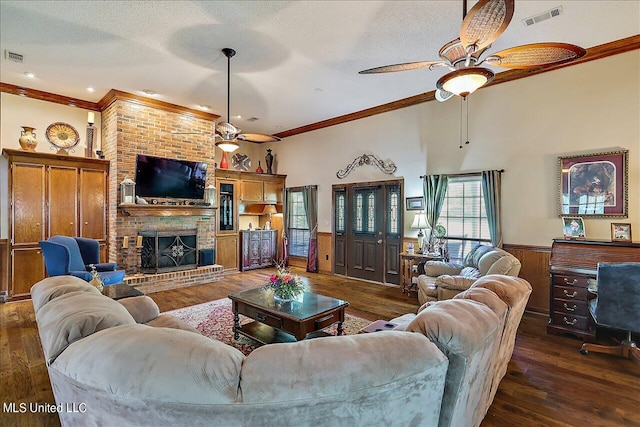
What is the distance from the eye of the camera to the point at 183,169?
6090 millimetres

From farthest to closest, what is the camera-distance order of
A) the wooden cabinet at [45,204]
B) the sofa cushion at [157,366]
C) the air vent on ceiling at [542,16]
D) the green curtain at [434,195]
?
the green curtain at [434,195]
the wooden cabinet at [45,204]
the air vent on ceiling at [542,16]
the sofa cushion at [157,366]

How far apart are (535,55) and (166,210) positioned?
19.0 ft

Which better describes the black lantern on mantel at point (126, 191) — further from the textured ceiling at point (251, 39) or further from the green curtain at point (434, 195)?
the green curtain at point (434, 195)

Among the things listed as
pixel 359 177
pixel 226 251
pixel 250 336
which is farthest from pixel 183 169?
pixel 250 336


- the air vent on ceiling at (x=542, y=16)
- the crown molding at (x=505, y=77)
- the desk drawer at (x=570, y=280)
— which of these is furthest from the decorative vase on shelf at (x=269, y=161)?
the desk drawer at (x=570, y=280)

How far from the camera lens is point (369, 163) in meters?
6.37

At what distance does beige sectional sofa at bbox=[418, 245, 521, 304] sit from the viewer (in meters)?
3.55

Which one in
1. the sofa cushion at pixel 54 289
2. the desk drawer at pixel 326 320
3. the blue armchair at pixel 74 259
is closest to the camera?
the sofa cushion at pixel 54 289

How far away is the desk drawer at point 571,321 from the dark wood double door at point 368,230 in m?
2.57

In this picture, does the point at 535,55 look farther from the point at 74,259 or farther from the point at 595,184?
the point at 74,259

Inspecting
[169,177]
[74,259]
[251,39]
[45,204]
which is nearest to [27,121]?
[45,204]

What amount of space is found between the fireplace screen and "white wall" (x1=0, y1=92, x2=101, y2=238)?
1932 mm

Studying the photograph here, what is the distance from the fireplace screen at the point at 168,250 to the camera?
5.70 m

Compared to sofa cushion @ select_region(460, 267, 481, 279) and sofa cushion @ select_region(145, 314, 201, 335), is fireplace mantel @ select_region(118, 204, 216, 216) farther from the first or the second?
sofa cushion @ select_region(460, 267, 481, 279)
